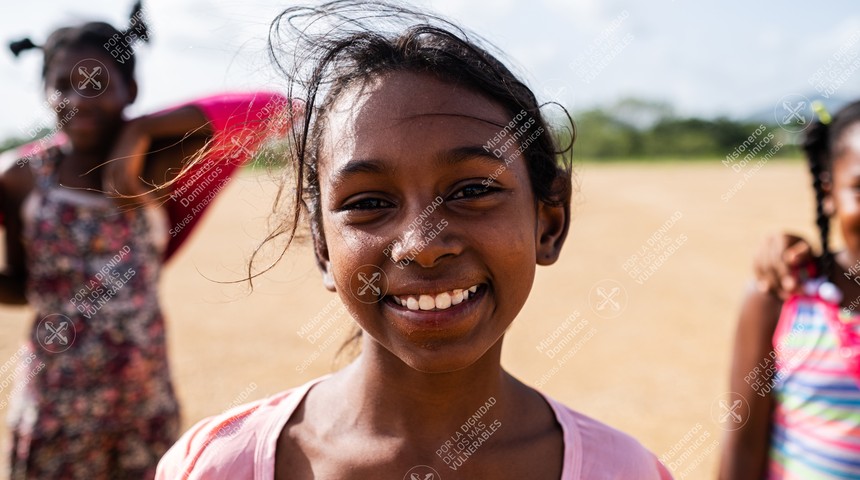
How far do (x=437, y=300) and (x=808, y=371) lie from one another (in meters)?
1.54

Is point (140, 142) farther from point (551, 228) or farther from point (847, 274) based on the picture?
point (847, 274)

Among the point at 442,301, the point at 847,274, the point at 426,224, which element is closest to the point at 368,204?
the point at 426,224

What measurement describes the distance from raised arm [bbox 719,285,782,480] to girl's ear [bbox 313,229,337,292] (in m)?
1.53

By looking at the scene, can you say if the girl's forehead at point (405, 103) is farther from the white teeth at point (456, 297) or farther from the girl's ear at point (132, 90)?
the girl's ear at point (132, 90)

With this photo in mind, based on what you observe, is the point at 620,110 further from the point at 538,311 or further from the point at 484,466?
the point at 484,466

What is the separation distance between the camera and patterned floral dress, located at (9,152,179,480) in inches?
121

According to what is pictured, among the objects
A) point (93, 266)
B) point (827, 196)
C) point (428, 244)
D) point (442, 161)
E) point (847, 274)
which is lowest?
point (93, 266)

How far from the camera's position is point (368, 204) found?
5.10ft

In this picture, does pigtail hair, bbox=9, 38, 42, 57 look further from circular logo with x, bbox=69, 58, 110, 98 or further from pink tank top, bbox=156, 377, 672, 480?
pink tank top, bbox=156, 377, 672, 480

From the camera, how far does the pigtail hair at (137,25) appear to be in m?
3.18

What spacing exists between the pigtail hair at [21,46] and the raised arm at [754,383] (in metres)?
3.26

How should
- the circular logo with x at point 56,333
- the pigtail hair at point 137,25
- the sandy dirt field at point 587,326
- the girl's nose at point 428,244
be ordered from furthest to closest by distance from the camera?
Result: the sandy dirt field at point 587,326 < the pigtail hair at point 137,25 < the circular logo with x at point 56,333 < the girl's nose at point 428,244

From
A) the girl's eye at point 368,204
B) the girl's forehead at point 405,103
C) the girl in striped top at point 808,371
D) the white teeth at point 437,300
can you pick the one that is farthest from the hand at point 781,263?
the girl's eye at point 368,204

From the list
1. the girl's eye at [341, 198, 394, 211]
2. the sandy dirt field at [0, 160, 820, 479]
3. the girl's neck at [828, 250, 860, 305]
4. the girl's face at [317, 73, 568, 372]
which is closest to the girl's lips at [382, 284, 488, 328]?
the girl's face at [317, 73, 568, 372]
